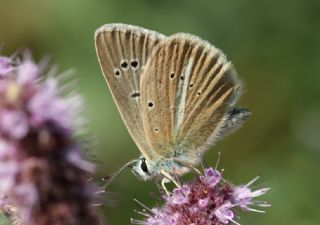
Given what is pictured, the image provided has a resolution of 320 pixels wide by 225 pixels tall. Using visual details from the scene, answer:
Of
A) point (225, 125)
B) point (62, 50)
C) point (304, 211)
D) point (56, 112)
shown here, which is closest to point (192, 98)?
point (225, 125)

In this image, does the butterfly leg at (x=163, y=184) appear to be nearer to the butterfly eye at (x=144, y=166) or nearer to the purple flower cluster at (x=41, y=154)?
the butterfly eye at (x=144, y=166)

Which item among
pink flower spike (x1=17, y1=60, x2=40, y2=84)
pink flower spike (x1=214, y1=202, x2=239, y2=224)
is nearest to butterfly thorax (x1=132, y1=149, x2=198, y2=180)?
pink flower spike (x1=214, y1=202, x2=239, y2=224)

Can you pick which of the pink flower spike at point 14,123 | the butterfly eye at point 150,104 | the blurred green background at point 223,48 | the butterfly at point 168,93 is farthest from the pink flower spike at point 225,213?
the blurred green background at point 223,48

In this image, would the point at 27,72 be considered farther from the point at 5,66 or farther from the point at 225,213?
the point at 225,213

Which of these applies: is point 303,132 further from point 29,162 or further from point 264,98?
point 29,162

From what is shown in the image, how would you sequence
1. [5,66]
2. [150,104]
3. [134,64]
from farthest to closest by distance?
[150,104]
[134,64]
[5,66]

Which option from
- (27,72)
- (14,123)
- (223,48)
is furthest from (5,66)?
(223,48)

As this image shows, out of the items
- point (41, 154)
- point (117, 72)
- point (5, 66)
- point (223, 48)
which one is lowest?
point (223, 48)
